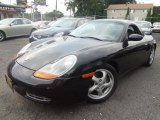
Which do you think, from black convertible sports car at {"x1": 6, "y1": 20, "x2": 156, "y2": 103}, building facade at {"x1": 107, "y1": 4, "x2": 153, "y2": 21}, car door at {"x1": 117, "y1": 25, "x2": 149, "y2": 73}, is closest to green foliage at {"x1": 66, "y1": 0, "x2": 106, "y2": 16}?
building facade at {"x1": 107, "y1": 4, "x2": 153, "y2": 21}

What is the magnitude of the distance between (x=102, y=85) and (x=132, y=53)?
1148 millimetres

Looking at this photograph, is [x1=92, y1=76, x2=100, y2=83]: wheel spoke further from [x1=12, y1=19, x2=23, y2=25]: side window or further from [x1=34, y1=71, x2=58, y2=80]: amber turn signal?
[x1=12, y1=19, x2=23, y2=25]: side window

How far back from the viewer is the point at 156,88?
13.0ft

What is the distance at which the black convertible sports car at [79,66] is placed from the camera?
8.64 feet

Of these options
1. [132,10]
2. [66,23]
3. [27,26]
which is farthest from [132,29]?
[132,10]

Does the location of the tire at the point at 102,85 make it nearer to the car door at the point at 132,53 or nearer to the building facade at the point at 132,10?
the car door at the point at 132,53

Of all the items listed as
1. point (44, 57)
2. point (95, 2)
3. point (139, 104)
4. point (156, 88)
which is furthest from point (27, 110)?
point (95, 2)

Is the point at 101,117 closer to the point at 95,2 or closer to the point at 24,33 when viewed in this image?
the point at 24,33

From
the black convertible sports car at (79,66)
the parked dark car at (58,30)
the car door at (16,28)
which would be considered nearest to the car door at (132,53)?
the black convertible sports car at (79,66)

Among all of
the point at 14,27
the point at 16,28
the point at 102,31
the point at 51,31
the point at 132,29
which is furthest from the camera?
the point at 16,28

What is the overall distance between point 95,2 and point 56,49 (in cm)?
4974

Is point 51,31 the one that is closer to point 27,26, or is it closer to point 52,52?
point 52,52

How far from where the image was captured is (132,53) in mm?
4008

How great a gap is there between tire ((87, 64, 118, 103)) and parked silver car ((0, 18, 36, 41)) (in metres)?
9.34
